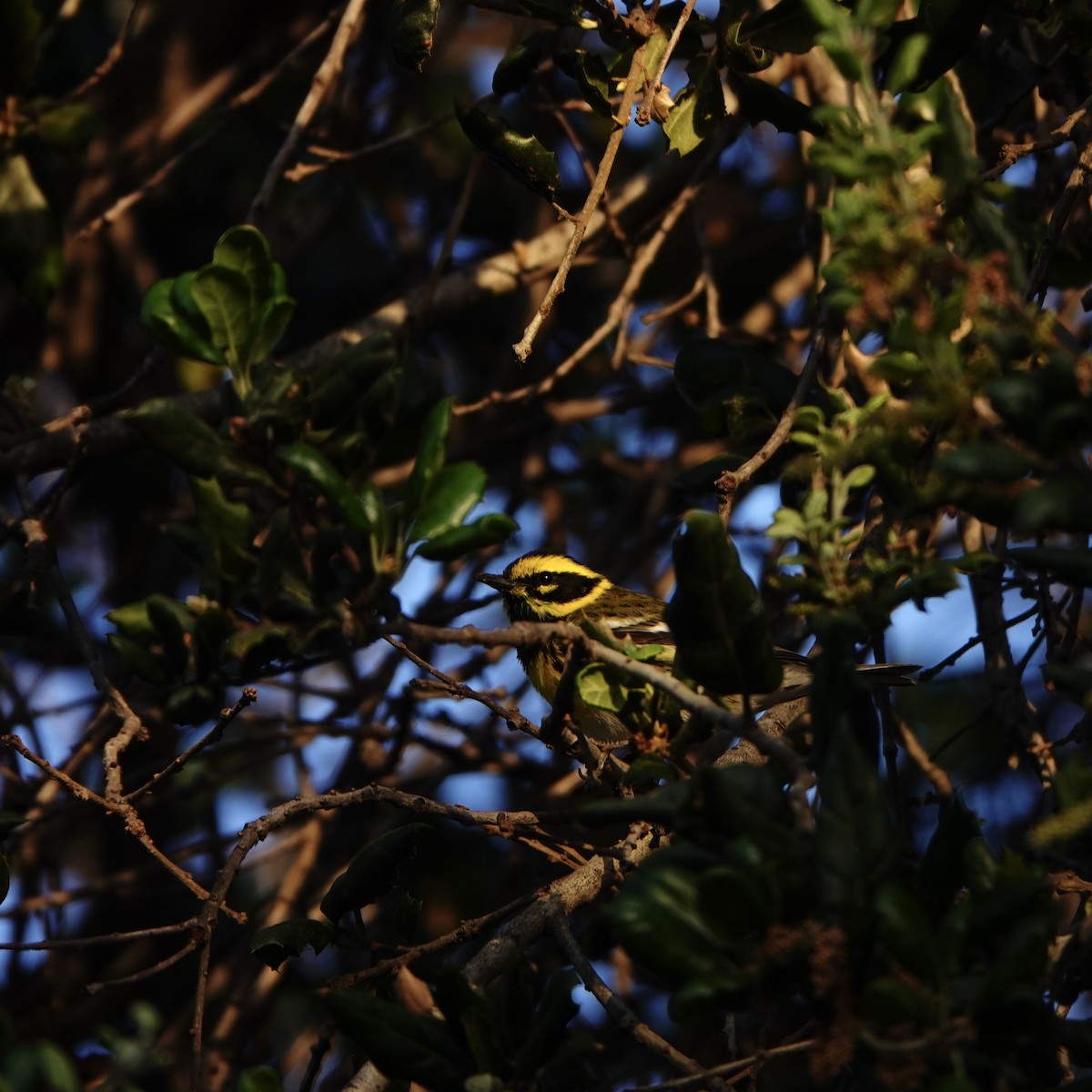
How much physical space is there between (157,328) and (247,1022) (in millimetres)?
3250

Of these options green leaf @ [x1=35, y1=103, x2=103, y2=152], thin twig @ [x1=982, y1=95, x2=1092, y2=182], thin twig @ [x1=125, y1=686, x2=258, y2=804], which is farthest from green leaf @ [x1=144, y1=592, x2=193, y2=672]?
green leaf @ [x1=35, y1=103, x2=103, y2=152]

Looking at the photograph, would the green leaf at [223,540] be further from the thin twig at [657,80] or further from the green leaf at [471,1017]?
the thin twig at [657,80]

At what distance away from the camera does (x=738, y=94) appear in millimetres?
3291

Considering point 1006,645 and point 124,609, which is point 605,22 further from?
point 1006,645

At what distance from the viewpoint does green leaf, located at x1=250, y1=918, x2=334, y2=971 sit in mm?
2572

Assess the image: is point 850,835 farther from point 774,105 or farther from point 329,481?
point 774,105

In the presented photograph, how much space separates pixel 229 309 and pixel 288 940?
1.28 m

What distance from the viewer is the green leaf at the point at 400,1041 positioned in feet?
6.92

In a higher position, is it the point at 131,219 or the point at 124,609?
the point at 131,219

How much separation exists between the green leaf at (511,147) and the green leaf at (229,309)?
992mm

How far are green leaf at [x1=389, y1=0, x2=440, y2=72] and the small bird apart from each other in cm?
233

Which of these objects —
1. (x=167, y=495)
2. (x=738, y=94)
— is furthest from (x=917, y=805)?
(x=167, y=495)

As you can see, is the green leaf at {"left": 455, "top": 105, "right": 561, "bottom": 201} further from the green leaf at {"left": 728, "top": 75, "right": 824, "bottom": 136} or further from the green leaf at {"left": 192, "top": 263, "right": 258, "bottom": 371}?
the green leaf at {"left": 192, "top": 263, "right": 258, "bottom": 371}

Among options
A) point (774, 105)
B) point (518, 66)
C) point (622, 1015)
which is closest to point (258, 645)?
point (622, 1015)
